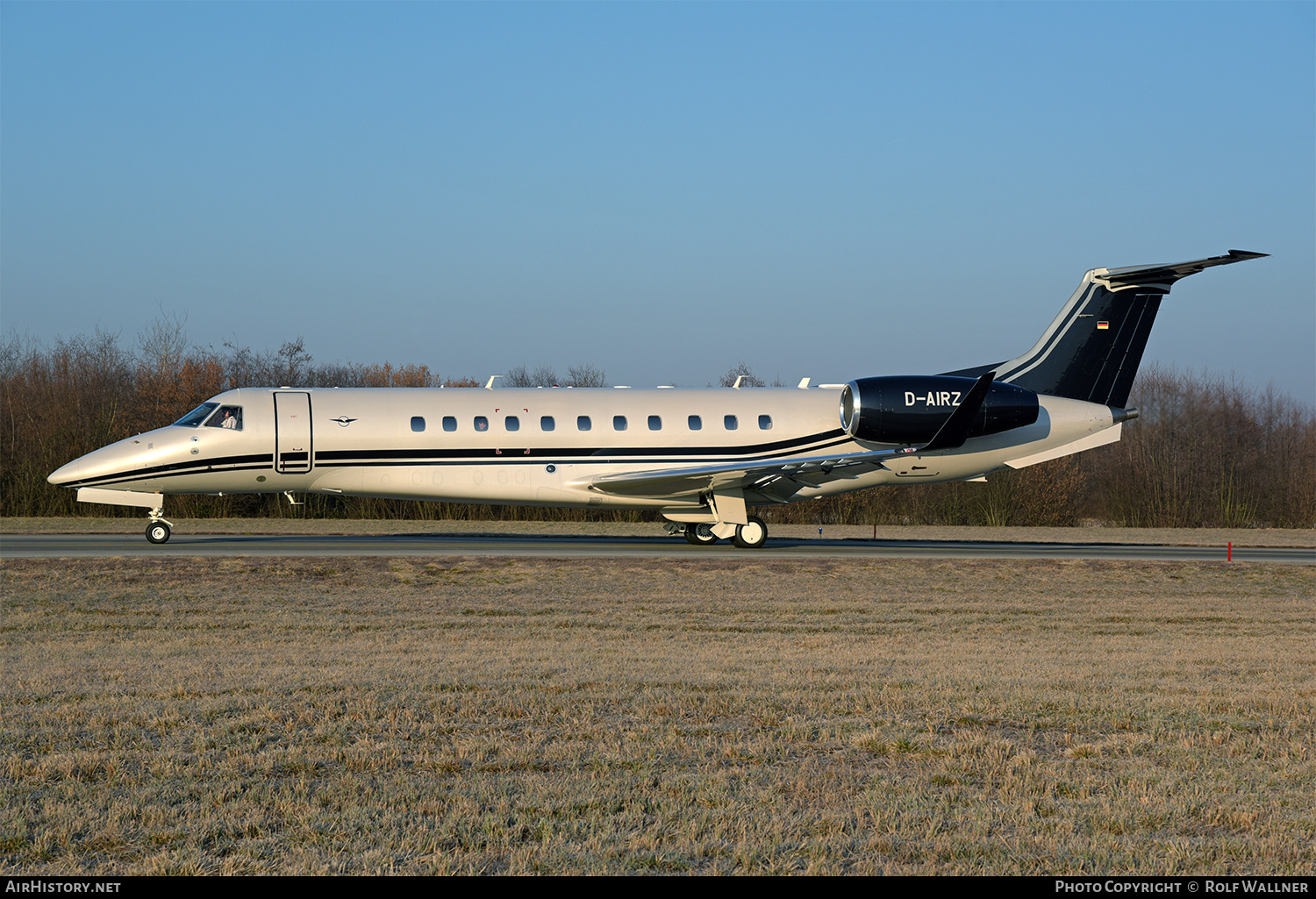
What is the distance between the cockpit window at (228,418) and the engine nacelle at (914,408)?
13657 millimetres

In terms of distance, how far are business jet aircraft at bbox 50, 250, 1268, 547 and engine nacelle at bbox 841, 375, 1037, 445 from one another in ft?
0.12

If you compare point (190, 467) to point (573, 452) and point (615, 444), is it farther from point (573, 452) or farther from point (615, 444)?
point (615, 444)

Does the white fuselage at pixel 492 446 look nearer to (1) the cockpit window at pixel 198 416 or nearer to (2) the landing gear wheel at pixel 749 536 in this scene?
(1) the cockpit window at pixel 198 416

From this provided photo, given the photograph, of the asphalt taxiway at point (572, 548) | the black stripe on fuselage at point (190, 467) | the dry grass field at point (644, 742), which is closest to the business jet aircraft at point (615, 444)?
the black stripe on fuselage at point (190, 467)

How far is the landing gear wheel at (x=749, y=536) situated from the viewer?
25.8 metres

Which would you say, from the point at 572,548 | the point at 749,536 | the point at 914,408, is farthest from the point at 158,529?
the point at 914,408

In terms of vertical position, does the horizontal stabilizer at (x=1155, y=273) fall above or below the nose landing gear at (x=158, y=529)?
above

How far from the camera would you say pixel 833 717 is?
8.32 meters

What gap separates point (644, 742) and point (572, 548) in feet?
58.9

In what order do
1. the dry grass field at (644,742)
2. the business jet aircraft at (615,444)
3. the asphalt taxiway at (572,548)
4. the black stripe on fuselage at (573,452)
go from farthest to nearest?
the black stripe on fuselage at (573,452)
the business jet aircraft at (615,444)
the asphalt taxiway at (572,548)
the dry grass field at (644,742)

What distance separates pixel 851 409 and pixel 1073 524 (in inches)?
946

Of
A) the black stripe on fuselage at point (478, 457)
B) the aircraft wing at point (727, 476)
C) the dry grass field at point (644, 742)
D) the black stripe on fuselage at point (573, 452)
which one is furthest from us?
the aircraft wing at point (727, 476)
